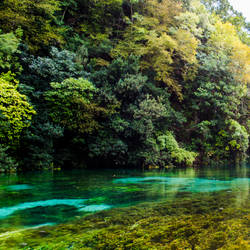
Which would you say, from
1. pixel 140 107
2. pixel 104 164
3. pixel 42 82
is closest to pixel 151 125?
pixel 140 107

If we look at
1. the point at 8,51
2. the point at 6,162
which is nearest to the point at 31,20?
the point at 8,51

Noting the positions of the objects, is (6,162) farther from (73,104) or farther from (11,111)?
(73,104)

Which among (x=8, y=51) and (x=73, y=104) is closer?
(x=8, y=51)

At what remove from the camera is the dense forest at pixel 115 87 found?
10.6 m

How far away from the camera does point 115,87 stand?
476 inches

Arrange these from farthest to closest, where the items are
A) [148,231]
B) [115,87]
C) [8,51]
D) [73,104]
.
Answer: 1. [115,87]
2. [73,104]
3. [8,51]
4. [148,231]

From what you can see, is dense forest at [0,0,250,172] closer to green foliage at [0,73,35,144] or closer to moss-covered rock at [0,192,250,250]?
green foliage at [0,73,35,144]

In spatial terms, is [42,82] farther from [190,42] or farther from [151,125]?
[190,42]

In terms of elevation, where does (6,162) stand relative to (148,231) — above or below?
above

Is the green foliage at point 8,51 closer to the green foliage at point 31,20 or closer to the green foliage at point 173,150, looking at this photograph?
the green foliage at point 31,20

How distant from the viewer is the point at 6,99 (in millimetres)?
8930

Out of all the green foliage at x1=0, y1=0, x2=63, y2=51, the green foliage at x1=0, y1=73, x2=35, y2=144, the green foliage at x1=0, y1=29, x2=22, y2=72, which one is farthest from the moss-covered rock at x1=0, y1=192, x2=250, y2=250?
the green foliage at x1=0, y1=0, x2=63, y2=51

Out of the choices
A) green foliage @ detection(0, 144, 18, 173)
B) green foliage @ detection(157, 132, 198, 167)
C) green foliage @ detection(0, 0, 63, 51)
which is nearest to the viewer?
green foliage @ detection(0, 144, 18, 173)

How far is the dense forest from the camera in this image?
34.7 ft
